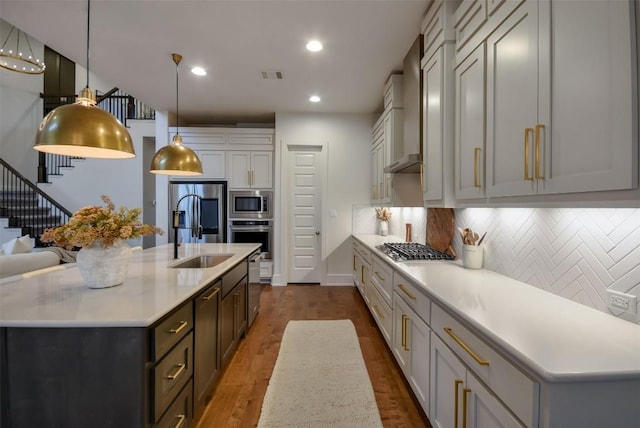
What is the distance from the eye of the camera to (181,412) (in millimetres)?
1515

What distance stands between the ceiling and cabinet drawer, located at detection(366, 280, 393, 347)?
8.06 feet

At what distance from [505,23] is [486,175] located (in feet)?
2.43

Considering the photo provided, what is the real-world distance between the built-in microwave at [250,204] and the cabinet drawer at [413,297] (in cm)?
310

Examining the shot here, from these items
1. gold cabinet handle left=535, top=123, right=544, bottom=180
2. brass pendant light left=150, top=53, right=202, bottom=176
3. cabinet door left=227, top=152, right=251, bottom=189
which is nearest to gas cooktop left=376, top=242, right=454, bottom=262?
gold cabinet handle left=535, top=123, right=544, bottom=180


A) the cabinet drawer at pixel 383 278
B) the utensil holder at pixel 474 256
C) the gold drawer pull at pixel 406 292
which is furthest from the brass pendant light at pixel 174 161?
the utensil holder at pixel 474 256

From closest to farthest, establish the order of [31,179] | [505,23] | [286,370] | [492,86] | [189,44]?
[505,23]
[492,86]
[286,370]
[189,44]
[31,179]

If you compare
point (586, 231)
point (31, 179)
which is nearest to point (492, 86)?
point (586, 231)

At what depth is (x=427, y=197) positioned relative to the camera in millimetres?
2338

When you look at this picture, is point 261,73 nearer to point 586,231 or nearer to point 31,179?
point 586,231

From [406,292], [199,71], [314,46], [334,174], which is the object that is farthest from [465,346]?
[334,174]

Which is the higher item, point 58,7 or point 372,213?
point 58,7

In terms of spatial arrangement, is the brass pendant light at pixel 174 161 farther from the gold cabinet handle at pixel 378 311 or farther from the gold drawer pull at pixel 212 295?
the gold cabinet handle at pixel 378 311

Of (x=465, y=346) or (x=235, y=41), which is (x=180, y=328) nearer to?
(x=465, y=346)

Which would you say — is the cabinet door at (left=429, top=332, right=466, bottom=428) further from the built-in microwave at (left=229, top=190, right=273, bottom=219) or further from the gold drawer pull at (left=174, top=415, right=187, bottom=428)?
the built-in microwave at (left=229, top=190, right=273, bottom=219)
